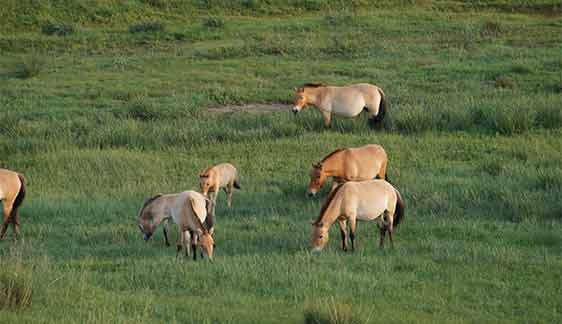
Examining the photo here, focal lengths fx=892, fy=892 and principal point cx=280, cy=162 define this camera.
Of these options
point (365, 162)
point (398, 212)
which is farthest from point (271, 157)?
point (398, 212)

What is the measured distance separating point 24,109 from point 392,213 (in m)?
12.6

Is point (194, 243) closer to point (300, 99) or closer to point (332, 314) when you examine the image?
point (332, 314)

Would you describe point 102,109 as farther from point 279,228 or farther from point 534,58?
point 534,58

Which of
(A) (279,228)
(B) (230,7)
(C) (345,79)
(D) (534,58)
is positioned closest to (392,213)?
(A) (279,228)

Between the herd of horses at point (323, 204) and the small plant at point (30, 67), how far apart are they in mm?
12432

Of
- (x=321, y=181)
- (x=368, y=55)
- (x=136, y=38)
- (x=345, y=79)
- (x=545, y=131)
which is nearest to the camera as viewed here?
(x=321, y=181)

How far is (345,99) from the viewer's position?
1767 cm

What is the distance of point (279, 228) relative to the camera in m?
11.7

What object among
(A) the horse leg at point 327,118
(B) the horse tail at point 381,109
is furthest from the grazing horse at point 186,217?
(B) the horse tail at point 381,109

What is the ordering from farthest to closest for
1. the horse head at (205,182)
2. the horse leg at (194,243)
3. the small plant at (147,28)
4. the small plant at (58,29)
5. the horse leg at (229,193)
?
the small plant at (147,28) < the small plant at (58,29) < the horse leg at (229,193) < the horse head at (205,182) < the horse leg at (194,243)

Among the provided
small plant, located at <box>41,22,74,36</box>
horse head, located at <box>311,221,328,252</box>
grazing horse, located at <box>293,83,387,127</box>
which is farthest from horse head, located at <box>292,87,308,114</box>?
small plant, located at <box>41,22,74,36</box>

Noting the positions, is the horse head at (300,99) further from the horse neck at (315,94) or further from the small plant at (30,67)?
the small plant at (30,67)

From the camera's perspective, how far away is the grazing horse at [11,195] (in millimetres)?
11805

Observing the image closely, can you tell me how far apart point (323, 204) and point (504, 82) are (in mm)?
13503
